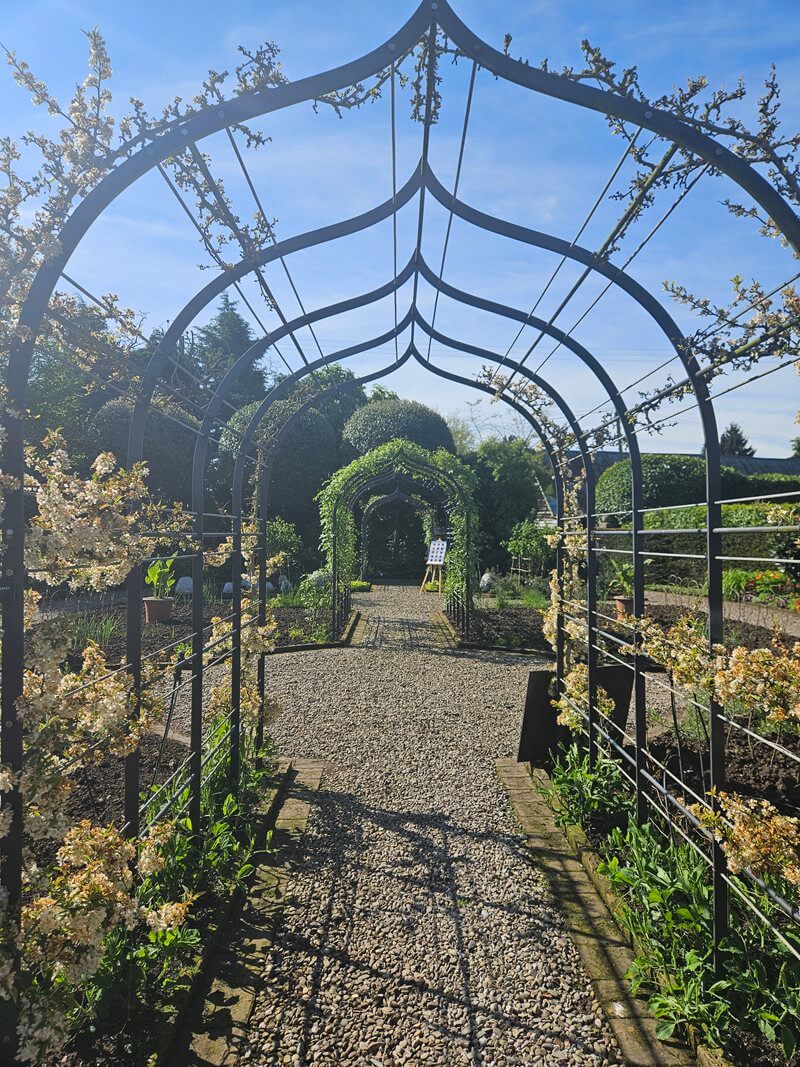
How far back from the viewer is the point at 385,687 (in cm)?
646

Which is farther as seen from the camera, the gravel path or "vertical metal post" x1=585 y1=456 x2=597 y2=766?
"vertical metal post" x1=585 y1=456 x2=597 y2=766

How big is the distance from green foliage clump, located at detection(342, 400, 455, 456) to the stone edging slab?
12.8m

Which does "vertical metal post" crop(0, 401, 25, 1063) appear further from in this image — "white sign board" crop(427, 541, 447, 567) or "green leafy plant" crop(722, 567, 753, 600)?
"white sign board" crop(427, 541, 447, 567)

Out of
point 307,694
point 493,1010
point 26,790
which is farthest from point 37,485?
point 307,694

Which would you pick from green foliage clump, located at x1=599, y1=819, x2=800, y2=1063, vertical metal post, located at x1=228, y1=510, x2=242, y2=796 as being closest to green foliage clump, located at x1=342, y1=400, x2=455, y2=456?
vertical metal post, located at x1=228, y1=510, x2=242, y2=796

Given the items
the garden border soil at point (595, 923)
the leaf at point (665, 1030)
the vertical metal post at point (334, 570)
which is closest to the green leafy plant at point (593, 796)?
the garden border soil at point (595, 923)

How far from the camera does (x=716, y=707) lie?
2102 millimetres

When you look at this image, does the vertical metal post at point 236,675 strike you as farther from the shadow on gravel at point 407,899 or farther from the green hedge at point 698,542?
the green hedge at point 698,542

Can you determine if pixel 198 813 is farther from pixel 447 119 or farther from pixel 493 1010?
pixel 447 119

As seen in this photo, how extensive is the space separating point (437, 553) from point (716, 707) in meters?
11.2

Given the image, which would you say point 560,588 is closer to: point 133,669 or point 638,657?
point 638,657

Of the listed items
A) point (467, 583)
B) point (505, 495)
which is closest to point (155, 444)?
point (467, 583)

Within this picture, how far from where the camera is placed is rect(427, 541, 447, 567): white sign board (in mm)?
13148

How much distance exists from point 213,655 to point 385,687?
3241 millimetres
